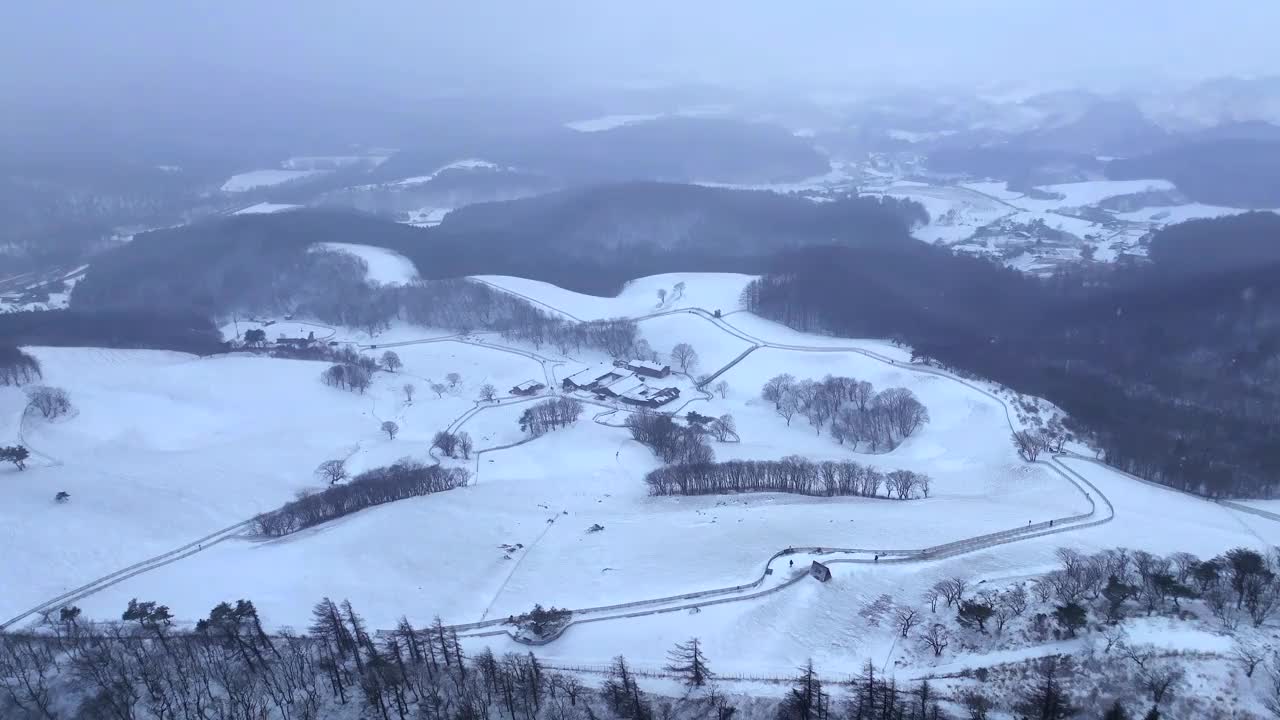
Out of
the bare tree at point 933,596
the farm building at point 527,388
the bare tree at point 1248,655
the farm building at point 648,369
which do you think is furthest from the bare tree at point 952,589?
the farm building at point 527,388

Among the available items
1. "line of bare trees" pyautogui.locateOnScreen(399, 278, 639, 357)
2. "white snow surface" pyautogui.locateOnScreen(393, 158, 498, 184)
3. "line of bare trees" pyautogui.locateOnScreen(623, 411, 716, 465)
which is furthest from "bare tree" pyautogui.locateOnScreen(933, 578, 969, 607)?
"white snow surface" pyautogui.locateOnScreen(393, 158, 498, 184)

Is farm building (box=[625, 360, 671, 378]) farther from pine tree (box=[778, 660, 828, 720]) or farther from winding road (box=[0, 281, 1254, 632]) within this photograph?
pine tree (box=[778, 660, 828, 720])

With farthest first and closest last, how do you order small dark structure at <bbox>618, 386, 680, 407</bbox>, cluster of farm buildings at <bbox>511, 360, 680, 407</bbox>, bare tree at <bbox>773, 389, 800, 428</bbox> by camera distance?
cluster of farm buildings at <bbox>511, 360, 680, 407</bbox>, small dark structure at <bbox>618, 386, 680, 407</bbox>, bare tree at <bbox>773, 389, 800, 428</bbox>

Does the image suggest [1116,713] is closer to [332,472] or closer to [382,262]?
[332,472]

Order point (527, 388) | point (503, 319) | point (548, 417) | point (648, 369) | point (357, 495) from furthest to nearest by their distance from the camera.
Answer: point (503, 319), point (648, 369), point (527, 388), point (548, 417), point (357, 495)

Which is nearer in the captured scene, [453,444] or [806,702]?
[806,702]

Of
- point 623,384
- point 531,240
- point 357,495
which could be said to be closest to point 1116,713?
point 357,495
